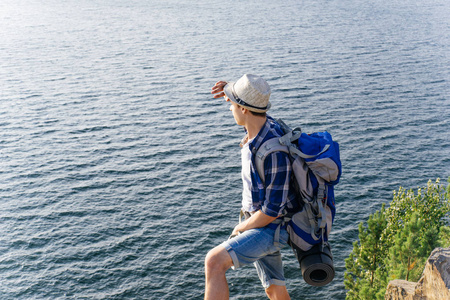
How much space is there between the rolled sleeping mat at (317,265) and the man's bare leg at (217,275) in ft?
3.71

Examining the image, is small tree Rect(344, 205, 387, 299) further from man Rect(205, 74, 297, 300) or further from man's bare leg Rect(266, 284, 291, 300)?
man Rect(205, 74, 297, 300)

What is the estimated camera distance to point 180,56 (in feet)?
175

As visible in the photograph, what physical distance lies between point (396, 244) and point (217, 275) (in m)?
7.04

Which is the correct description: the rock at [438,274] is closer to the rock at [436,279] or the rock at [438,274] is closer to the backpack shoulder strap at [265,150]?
the rock at [436,279]

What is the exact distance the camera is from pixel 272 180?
22.5ft

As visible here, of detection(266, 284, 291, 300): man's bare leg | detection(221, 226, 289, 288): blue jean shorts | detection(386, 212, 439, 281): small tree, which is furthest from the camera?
detection(386, 212, 439, 281): small tree

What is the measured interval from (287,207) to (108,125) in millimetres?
29419

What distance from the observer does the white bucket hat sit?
693 centimetres

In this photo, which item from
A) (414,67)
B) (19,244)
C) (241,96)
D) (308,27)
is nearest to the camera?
(241,96)

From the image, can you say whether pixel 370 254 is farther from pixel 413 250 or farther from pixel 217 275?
pixel 217 275

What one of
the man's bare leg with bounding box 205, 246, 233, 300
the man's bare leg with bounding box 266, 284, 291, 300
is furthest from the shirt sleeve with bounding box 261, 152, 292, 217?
the man's bare leg with bounding box 266, 284, 291, 300

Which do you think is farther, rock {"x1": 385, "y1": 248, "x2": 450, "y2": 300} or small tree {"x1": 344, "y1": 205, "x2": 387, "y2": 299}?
small tree {"x1": 344, "y1": 205, "x2": 387, "y2": 299}

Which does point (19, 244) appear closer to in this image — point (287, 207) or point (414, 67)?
point (287, 207)

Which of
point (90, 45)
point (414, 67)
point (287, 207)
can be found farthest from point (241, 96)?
point (90, 45)
